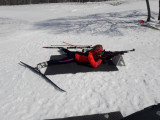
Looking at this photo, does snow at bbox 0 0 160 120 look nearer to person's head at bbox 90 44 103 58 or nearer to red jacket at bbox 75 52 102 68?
red jacket at bbox 75 52 102 68

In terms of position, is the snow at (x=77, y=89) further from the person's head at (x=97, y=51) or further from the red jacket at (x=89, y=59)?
the person's head at (x=97, y=51)

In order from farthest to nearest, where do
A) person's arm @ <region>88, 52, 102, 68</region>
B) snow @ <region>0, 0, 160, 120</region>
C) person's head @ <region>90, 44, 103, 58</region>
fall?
person's head @ <region>90, 44, 103, 58</region> → person's arm @ <region>88, 52, 102, 68</region> → snow @ <region>0, 0, 160, 120</region>

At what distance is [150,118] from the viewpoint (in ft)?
8.55

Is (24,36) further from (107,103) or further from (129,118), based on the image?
(129,118)

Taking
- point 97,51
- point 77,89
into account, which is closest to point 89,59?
point 97,51

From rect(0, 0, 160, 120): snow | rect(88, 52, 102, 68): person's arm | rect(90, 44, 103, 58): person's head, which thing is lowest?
rect(0, 0, 160, 120): snow

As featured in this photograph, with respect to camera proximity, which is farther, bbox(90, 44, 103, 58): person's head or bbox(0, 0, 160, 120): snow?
bbox(90, 44, 103, 58): person's head

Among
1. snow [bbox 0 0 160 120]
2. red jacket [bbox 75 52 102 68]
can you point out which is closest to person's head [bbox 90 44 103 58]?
red jacket [bbox 75 52 102 68]

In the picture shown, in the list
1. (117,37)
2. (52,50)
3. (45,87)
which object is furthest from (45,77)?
(117,37)

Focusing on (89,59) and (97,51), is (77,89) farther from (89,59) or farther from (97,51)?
(97,51)

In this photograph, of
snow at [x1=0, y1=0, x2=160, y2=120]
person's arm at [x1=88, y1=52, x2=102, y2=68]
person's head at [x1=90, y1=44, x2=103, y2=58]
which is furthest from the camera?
person's head at [x1=90, y1=44, x2=103, y2=58]

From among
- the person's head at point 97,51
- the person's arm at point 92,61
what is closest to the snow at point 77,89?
the person's arm at point 92,61

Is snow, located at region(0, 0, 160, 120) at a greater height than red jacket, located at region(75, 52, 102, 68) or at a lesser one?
lesser

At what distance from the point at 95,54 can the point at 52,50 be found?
3.63 m
